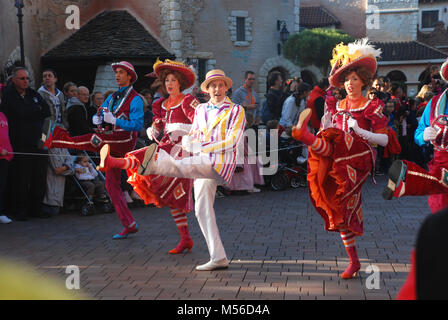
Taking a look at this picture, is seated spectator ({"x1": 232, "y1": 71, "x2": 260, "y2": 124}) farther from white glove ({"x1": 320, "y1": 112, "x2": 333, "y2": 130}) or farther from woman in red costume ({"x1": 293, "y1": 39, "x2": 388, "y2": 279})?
woman in red costume ({"x1": 293, "y1": 39, "x2": 388, "y2": 279})

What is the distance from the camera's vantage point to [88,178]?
409 inches

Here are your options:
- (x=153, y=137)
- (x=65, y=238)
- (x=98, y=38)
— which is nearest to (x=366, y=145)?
(x=153, y=137)

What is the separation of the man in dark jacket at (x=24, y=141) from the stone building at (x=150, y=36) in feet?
28.6

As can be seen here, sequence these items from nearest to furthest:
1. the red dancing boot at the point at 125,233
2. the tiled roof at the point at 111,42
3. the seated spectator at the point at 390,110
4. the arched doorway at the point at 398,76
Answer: the red dancing boot at the point at 125,233
the seated spectator at the point at 390,110
the tiled roof at the point at 111,42
the arched doorway at the point at 398,76

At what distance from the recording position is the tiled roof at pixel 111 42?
2353cm

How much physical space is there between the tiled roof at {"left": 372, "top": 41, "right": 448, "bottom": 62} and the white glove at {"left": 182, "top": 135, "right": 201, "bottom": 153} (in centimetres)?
4441

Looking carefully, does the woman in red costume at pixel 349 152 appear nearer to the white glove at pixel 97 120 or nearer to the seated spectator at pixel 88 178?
the white glove at pixel 97 120

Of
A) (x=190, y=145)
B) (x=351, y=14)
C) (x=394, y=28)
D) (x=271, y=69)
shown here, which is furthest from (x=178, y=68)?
(x=394, y=28)

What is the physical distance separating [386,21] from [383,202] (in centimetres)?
4374

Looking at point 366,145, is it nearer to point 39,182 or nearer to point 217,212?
point 217,212

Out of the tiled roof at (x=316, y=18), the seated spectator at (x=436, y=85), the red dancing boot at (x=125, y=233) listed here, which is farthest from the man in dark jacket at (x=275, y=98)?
the tiled roof at (x=316, y=18)

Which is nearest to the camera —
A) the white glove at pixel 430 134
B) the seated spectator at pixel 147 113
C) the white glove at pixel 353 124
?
the white glove at pixel 430 134

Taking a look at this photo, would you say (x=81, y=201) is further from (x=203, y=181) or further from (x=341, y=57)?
(x=341, y=57)

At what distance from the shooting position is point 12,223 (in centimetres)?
939
